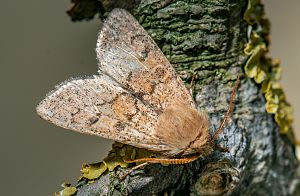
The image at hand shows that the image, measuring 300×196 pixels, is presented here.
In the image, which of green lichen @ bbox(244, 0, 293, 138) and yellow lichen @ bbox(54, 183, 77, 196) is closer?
yellow lichen @ bbox(54, 183, 77, 196)

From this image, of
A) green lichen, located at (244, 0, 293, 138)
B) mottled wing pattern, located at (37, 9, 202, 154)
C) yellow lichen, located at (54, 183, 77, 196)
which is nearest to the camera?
yellow lichen, located at (54, 183, 77, 196)

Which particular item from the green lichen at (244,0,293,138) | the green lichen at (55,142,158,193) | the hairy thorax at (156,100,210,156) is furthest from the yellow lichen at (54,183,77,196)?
the green lichen at (244,0,293,138)

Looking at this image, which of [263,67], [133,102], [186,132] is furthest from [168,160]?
[263,67]

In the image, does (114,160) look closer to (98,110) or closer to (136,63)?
(98,110)

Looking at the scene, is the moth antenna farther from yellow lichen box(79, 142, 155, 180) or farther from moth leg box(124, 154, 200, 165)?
yellow lichen box(79, 142, 155, 180)

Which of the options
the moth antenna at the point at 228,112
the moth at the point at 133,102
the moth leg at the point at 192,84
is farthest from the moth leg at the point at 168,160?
the moth leg at the point at 192,84

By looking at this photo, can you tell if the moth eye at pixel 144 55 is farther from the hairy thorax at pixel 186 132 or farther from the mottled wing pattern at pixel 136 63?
the hairy thorax at pixel 186 132

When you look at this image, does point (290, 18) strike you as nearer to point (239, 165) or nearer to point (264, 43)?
point (264, 43)

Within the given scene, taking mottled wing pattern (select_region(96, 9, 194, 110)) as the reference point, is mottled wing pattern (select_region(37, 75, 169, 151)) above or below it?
below
